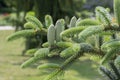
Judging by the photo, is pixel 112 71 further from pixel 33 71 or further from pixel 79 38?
pixel 33 71

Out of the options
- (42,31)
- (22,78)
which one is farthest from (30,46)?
(42,31)

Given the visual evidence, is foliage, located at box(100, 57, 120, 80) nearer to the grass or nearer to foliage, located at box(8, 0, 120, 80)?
foliage, located at box(8, 0, 120, 80)

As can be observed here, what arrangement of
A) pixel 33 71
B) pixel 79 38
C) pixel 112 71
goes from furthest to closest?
pixel 33 71, pixel 112 71, pixel 79 38

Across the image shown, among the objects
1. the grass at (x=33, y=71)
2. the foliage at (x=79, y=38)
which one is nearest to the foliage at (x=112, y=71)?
the foliage at (x=79, y=38)

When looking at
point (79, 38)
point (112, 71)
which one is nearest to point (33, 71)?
point (112, 71)

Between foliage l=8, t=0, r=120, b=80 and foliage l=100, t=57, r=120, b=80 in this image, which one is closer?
foliage l=8, t=0, r=120, b=80

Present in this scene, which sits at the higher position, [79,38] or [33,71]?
[33,71]

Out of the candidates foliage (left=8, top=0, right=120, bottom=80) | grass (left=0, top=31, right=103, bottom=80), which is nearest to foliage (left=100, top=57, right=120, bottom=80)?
foliage (left=8, top=0, right=120, bottom=80)

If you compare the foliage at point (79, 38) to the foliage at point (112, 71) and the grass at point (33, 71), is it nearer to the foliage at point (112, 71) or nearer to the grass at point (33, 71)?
the foliage at point (112, 71)

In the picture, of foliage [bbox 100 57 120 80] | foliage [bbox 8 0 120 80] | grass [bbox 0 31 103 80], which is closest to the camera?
foliage [bbox 8 0 120 80]

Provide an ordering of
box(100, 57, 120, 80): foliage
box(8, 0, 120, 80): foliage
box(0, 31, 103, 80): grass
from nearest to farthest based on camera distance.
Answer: box(8, 0, 120, 80): foliage, box(100, 57, 120, 80): foliage, box(0, 31, 103, 80): grass

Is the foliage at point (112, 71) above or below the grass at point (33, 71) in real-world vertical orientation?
below

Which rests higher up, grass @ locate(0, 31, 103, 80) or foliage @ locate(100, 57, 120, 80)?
grass @ locate(0, 31, 103, 80)
